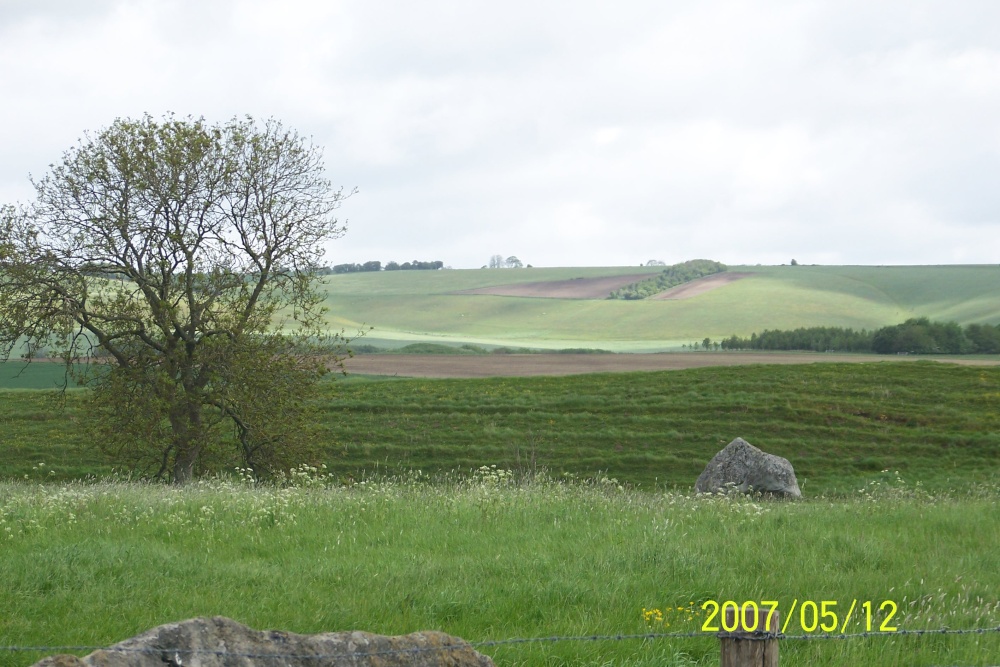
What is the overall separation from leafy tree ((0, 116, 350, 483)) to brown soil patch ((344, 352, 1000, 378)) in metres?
31.7

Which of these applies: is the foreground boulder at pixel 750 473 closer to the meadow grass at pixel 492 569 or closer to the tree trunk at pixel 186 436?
the meadow grass at pixel 492 569

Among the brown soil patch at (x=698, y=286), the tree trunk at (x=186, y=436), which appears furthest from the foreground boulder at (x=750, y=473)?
the brown soil patch at (x=698, y=286)

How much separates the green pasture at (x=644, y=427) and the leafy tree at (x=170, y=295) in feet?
8.27

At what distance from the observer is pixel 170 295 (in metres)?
25.6

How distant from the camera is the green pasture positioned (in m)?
34.5

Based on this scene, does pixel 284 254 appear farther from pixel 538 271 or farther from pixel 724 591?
pixel 538 271

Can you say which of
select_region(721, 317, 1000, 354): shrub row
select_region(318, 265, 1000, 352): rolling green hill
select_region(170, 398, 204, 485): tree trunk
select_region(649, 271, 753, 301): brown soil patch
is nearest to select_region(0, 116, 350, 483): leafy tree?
select_region(170, 398, 204, 485): tree trunk

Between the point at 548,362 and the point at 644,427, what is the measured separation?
98.2ft

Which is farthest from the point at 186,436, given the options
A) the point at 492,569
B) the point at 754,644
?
the point at 754,644

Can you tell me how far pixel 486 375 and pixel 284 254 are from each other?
106 ft

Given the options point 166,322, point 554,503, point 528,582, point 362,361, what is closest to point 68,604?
point 528,582

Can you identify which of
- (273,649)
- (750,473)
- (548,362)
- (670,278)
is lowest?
(750,473)

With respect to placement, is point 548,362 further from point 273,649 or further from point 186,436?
point 273,649
